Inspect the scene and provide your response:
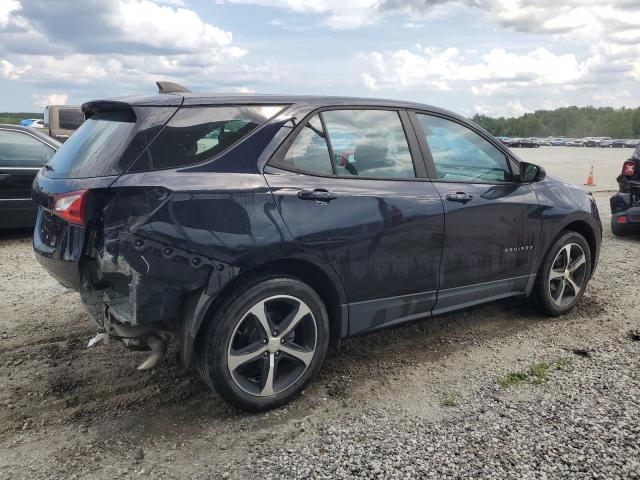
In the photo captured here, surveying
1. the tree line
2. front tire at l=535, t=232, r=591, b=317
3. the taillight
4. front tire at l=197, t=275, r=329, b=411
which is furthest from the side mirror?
the tree line

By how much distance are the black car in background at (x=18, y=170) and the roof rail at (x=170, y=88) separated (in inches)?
186

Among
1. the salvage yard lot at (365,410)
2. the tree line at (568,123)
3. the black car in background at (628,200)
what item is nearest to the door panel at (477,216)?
the salvage yard lot at (365,410)

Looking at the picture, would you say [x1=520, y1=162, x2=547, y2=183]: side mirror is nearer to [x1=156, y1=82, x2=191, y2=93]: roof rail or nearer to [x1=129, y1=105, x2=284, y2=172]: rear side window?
[x1=129, y1=105, x2=284, y2=172]: rear side window

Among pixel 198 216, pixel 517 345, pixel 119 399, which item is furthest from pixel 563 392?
pixel 119 399

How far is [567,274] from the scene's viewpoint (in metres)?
4.69

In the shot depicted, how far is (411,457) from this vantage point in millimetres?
2721

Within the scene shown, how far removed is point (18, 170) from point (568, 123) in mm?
148094

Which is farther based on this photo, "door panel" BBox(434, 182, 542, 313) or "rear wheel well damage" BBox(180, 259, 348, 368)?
"door panel" BBox(434, 182, 542, 313)

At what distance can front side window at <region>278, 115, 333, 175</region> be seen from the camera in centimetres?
319

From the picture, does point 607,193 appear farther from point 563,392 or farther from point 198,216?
point 198,216

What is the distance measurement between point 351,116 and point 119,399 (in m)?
2.26

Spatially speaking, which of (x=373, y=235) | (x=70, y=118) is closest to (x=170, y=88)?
(x=373, y=235)

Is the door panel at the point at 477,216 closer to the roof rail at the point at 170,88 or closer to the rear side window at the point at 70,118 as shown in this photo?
the roof rail at the point at 170,88

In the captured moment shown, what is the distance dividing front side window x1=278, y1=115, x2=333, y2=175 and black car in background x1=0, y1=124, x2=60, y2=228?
5368mm
